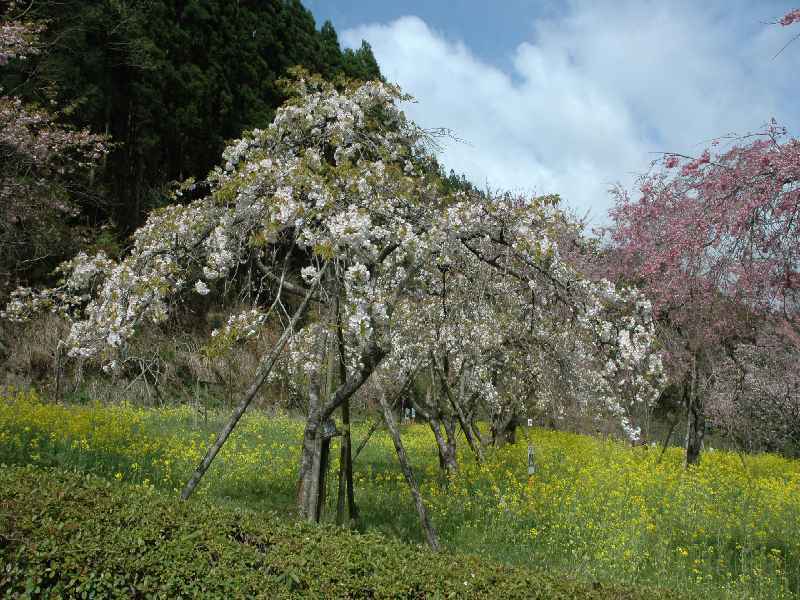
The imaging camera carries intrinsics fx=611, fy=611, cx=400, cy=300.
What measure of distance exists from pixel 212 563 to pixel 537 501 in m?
4.62

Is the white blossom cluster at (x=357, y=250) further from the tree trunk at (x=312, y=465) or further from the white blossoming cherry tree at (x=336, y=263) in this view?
the tree trunk at (x=312, y=465)

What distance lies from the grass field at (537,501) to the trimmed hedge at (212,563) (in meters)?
1.73

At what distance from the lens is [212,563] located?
3260 mm

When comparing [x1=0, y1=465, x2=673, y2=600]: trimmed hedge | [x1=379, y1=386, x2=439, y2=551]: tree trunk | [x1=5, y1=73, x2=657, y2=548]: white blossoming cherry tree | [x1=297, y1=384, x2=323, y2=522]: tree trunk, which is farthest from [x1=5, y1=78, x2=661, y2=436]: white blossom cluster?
[x1=0, y1=465, x2=673, y2=600]: trimmed hedge

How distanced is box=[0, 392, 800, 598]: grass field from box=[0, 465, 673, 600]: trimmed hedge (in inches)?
68.3

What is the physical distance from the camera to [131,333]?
4.61m

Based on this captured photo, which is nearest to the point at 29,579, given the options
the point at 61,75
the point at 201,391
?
the point at 201,391

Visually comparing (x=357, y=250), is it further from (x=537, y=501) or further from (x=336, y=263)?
(x=537, y=501)

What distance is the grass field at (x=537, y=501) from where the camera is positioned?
18.1 ft

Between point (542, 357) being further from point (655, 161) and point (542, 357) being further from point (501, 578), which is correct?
point (501, 578)

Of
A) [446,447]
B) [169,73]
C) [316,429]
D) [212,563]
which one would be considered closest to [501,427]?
[446,447]

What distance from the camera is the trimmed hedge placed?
123 inches

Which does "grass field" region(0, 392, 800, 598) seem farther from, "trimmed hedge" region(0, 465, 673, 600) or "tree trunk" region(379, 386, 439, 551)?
"trimmed hedge" region(0, 465, 673, 600)

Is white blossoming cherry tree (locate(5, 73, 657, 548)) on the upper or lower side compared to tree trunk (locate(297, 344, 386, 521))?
upper
